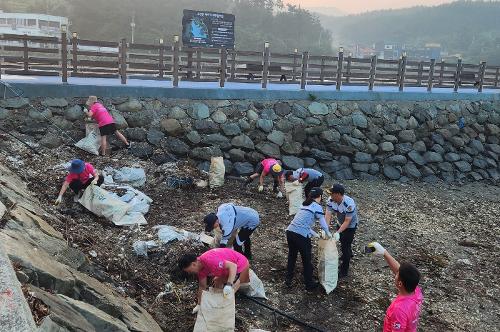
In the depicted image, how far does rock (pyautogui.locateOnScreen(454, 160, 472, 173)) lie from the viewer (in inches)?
627

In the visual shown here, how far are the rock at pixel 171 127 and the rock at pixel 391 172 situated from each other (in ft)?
22.8

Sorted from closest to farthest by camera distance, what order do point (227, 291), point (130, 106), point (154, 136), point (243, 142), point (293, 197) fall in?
point (227, 291) → point (293, 197) → point (154, 136) → point (130, 106) → point (243, 142)

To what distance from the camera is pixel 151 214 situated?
9.05 metres

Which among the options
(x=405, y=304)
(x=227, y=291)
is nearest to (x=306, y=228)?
(x=227, y=291)

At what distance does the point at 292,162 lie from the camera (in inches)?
526

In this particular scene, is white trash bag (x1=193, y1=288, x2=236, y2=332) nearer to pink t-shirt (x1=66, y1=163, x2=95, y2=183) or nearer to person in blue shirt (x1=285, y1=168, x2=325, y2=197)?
pink t-shirt (x1=66, y1=163, x2=95, y2=183)

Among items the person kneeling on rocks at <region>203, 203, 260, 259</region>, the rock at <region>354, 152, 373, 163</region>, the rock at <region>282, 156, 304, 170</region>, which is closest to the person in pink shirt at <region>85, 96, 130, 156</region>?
the person kneeling on rocks at <region>203, 203, 260, 259</region>

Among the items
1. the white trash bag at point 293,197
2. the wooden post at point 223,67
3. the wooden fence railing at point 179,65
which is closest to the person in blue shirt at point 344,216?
the white trash bag at point 293,197

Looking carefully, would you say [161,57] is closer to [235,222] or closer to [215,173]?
[215,173]

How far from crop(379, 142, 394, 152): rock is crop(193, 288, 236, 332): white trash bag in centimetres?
1126

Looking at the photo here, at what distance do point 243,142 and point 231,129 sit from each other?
0.52 metres

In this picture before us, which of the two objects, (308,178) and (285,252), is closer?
(285,252)

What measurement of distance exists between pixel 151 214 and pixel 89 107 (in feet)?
12.0

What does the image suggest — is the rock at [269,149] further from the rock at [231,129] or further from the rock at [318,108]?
the rock at [318,108]
